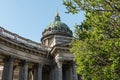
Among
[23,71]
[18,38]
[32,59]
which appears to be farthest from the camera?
[32,59]

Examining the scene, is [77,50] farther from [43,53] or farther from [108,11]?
[43,53]

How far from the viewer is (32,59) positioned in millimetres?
40094

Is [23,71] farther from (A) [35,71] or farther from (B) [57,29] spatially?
Result: (B) [57,29]

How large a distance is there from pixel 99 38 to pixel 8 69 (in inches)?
878

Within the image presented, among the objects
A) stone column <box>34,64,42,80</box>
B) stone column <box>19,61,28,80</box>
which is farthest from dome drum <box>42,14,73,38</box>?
stone column <box>19,61,28,80</box>

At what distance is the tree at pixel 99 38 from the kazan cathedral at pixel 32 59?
1938 centimetres

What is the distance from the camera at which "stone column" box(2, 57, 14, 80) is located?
35125mm

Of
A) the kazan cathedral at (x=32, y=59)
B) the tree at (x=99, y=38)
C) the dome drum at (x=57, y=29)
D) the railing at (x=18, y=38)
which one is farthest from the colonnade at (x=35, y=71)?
the tree at (x=99, y=38)

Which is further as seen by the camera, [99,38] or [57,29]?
[57,29]

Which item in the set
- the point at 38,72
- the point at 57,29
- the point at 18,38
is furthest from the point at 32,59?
the point at 57,29

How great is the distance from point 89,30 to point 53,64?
24320 millimetres

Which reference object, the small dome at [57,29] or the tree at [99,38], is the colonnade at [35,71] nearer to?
the small dome at [57,29]

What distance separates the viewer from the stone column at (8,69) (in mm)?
35125

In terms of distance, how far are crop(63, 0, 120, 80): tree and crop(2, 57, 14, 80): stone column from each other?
18943mm
